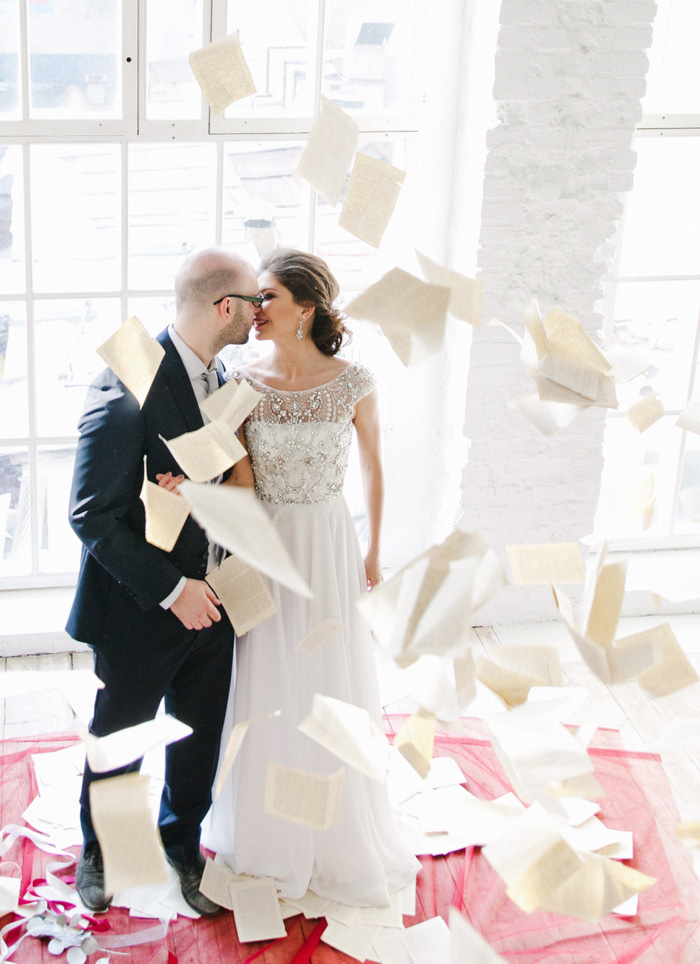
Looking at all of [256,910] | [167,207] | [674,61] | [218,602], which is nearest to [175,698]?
[218,602]

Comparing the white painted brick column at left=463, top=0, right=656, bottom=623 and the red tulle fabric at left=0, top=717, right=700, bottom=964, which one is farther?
the white painted brick column at left=463, top=0, right=656, bottom=623

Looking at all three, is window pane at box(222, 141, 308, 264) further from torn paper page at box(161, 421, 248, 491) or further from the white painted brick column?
torn paper page at box(161, 421, 248, 491)

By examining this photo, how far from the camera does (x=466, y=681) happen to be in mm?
1909

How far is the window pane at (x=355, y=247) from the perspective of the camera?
3.35 metres

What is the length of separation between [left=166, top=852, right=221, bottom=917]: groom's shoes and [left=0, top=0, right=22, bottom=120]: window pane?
214cm

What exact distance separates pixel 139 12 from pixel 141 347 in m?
1.60

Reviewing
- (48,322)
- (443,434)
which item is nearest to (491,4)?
(443,434)

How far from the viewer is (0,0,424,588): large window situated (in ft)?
9.96

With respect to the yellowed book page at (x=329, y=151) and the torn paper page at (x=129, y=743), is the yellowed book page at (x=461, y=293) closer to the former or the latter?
the yellowed book page at (x=329, y=151)

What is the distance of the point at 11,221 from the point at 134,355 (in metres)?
1.59

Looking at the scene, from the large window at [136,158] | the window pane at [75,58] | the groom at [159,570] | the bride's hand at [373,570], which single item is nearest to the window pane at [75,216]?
the large window at [136,158]

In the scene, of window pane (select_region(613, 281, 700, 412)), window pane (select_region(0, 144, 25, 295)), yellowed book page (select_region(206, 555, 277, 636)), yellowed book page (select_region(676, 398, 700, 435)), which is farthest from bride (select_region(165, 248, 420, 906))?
window pane (select_region(613, 281, 700, 412))

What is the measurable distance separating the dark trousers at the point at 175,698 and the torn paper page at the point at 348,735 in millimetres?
415

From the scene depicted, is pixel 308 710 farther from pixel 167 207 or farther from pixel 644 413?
pixel 167 207
